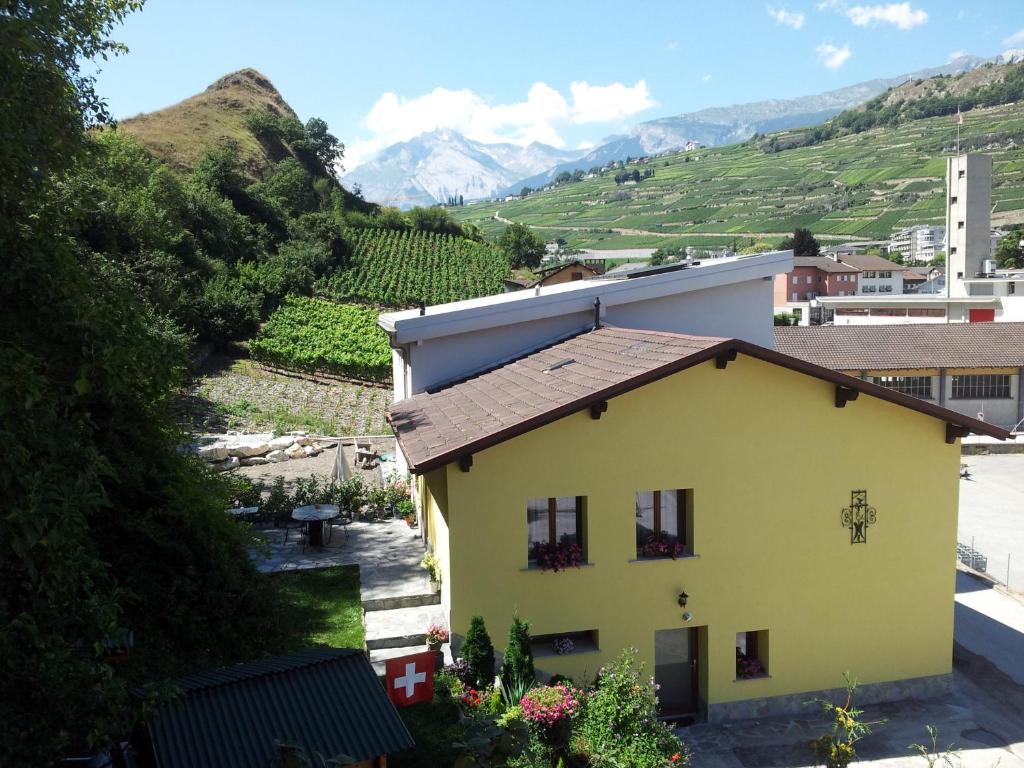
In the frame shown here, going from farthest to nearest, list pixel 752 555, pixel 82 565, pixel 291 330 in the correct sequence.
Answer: pixel 291 330 → pixel 752 555 → pixel 82 565

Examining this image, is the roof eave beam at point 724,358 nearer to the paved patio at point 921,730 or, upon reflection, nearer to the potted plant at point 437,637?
the paved patio at point 921,730

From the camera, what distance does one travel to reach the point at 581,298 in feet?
54.6

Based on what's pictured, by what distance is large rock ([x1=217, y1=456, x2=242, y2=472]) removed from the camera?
24.4 meters

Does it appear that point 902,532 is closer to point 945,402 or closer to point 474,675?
point 474,675

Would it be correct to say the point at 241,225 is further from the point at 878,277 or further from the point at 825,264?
the point at 878,277

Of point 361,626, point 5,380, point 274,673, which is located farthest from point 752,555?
point 5,380

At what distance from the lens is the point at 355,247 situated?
7050 cm

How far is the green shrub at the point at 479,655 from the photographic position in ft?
35.6

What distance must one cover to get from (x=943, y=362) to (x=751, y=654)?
92.5ft

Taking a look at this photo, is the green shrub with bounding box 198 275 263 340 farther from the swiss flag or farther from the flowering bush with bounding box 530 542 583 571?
the swiss flag

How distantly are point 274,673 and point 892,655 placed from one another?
31.7ft

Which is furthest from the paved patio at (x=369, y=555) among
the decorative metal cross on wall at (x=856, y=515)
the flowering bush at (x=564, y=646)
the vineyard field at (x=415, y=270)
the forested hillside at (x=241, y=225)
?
the vineyard field at (x=415, y=270)

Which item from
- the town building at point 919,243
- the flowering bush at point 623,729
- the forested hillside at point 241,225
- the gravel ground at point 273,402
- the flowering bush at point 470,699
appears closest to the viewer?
the flowering bush at point 623,729

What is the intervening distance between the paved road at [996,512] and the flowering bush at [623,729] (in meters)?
12.4
